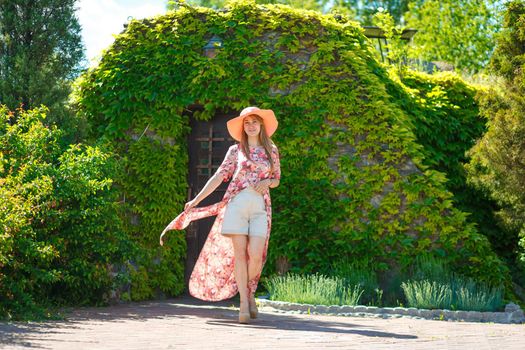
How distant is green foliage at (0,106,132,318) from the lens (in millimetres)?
7406

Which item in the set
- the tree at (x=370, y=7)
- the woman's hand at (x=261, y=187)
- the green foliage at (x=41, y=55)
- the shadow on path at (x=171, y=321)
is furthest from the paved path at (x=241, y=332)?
the tree at (x=370, y=7)

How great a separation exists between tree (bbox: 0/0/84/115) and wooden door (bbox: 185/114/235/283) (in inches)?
72.9

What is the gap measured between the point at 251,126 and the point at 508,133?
3.42m

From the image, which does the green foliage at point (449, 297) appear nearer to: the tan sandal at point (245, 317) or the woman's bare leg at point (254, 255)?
the woman's bare leg at point (254, 255)

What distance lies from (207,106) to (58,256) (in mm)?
3357

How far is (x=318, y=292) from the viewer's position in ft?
27.3

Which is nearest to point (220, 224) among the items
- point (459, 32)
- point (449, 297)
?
point (449, 297)

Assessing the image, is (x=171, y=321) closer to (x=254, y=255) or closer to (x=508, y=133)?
(x=254, y=255)

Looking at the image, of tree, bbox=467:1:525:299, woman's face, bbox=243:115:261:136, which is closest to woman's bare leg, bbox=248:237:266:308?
woman's face, bbox=243:115:261:136

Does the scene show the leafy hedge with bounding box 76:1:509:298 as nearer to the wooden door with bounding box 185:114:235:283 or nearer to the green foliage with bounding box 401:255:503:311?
the wooden door with bounding box 185:114:235:283

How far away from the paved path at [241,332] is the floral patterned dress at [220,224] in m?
0.30

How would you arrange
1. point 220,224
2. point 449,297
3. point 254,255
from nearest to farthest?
point 254,255
point 220,224
point 449,297

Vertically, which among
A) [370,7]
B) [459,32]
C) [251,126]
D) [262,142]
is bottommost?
[262,142]

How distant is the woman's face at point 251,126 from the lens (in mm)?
7027
